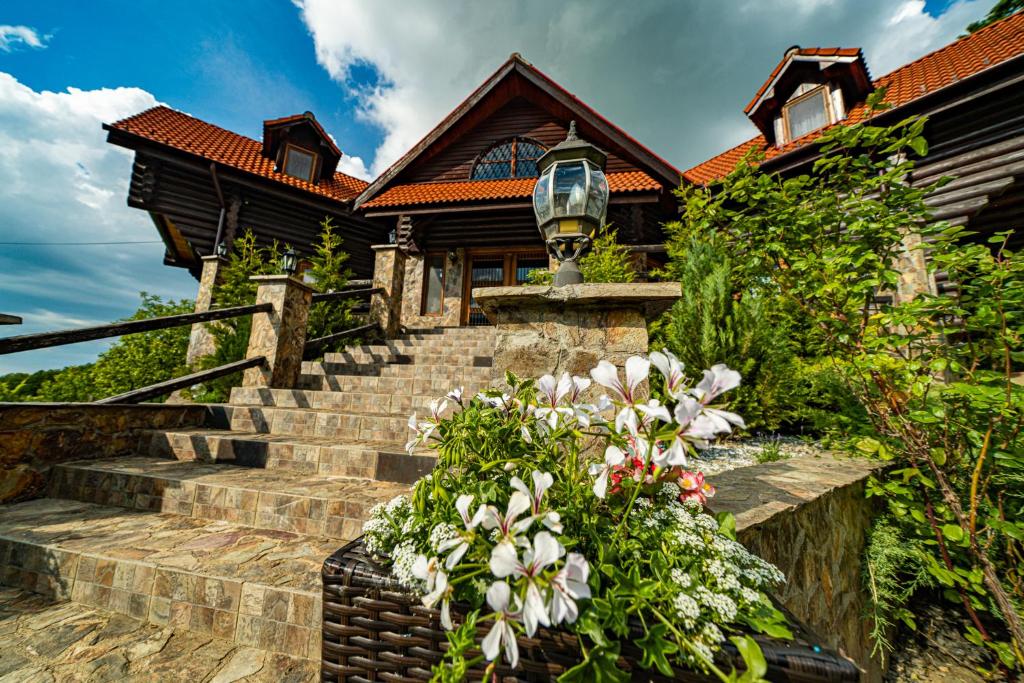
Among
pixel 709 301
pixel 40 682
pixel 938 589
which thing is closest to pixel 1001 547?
pixel 938 589

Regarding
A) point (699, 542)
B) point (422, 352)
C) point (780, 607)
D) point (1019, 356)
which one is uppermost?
point (422, 352)

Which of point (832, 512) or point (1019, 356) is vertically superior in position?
point (1019, 356)

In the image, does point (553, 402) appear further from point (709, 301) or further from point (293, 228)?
point (293, 228)

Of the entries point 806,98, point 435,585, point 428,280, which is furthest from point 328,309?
point 806,98

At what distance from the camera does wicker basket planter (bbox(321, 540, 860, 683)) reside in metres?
0.82

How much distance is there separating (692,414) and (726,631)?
476 millimetres

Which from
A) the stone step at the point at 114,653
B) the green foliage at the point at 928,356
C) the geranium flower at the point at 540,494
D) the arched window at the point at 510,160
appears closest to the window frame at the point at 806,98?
the arched window at the point at 510,160

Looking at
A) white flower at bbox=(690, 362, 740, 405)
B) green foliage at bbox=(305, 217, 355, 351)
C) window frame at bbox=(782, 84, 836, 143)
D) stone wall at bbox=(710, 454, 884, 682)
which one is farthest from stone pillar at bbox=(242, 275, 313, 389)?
window frame at bbox=(782, 84, 836, 143)

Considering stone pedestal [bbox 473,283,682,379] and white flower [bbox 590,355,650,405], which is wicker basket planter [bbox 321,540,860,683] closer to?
white flower [bbox 590,355,650,405]

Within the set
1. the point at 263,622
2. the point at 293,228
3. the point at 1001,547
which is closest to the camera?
the point at 263,622

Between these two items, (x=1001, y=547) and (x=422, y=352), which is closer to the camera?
(x=1001, y=547)

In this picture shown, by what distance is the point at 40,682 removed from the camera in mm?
1247

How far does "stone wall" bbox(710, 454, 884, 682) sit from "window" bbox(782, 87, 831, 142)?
889cm

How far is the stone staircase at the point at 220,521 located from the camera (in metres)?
1.54
